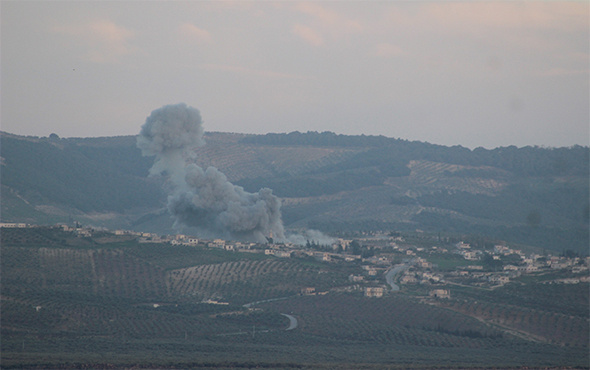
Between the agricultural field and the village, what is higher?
the village

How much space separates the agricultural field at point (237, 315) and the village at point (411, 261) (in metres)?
2.45

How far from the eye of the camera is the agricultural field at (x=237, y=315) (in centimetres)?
Answer: 7394

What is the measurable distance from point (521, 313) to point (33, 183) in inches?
4574

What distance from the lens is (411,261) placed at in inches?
4857

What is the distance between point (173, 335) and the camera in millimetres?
81875

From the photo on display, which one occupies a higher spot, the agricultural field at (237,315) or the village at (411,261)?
the village at (411,261)

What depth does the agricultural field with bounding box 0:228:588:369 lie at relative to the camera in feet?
243

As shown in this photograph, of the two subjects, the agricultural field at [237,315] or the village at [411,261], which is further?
the village at [411,261]

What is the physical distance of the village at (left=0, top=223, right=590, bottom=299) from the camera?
10756cm

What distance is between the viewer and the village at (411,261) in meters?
108

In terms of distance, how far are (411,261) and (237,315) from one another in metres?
38.1

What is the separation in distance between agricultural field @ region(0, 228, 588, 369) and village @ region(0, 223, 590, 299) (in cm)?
245

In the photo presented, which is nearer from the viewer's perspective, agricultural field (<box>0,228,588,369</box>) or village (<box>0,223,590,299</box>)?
agricultural field (<box>0,228,588,369</box>)

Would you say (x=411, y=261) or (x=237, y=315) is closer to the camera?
(x=237, y=315)
